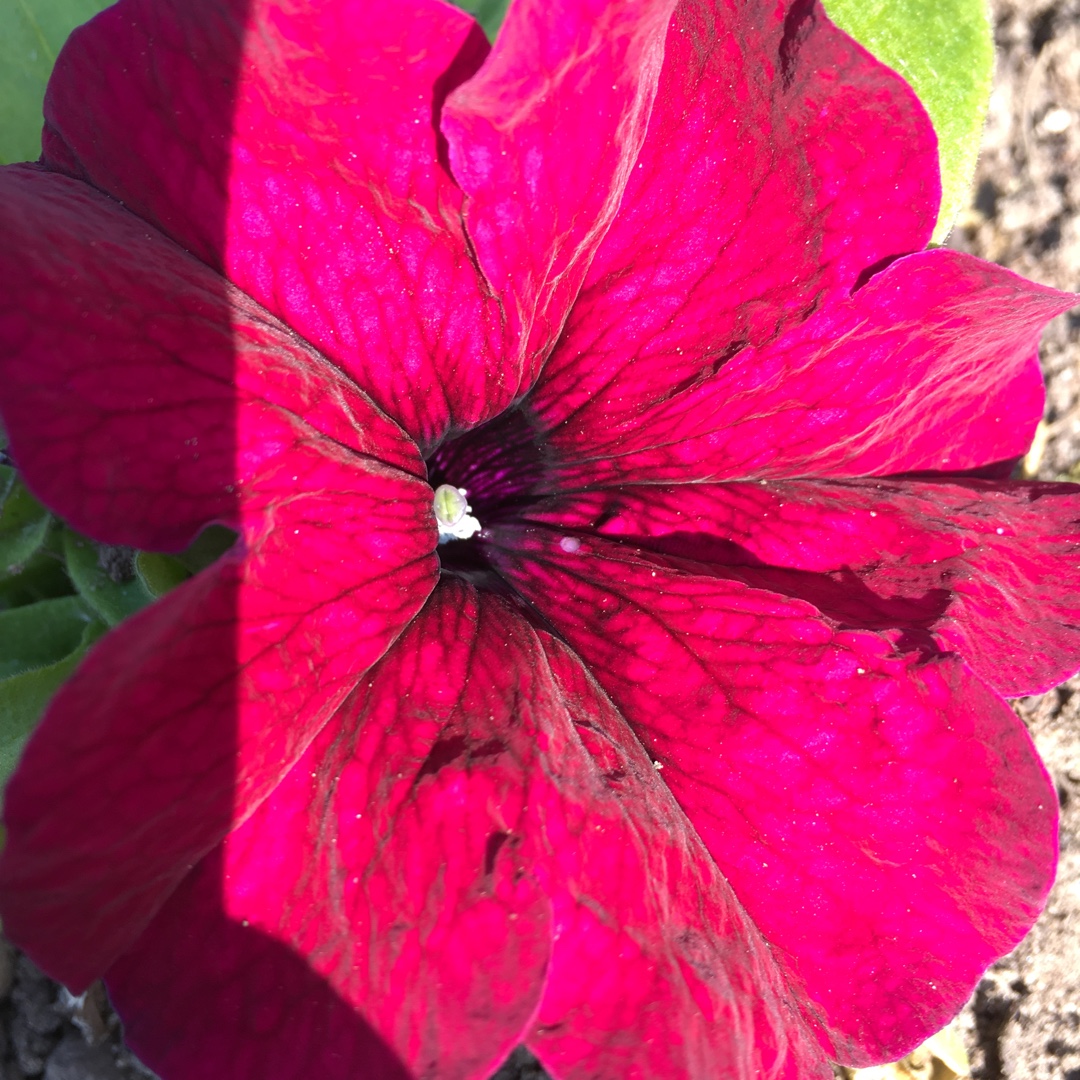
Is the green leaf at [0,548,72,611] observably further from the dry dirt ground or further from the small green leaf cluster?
the dry dirt ground

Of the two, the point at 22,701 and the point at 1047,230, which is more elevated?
the point at 1047,230

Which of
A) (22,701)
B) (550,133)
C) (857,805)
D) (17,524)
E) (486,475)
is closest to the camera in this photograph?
(550,133)

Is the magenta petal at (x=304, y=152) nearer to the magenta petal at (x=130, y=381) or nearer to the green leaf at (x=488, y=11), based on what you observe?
the magenta petal at (x=130, y=381)

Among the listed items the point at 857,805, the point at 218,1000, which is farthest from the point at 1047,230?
the point at 218,1000

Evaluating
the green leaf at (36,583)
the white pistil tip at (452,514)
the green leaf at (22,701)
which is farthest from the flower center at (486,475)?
the green leaf at (36,583)

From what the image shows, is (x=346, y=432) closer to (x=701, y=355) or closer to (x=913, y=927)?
(x=701, y=355)

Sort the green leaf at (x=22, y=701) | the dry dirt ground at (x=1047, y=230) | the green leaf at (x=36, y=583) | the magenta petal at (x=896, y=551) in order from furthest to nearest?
the dry dirt ground at (x=1047, y=230)
the green leaf at (x=36, y=583)
the green leaf at (x=22, y=701)
the magenta petal at (x=896, y=551)

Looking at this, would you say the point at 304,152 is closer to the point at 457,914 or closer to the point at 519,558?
the point at 519,558
